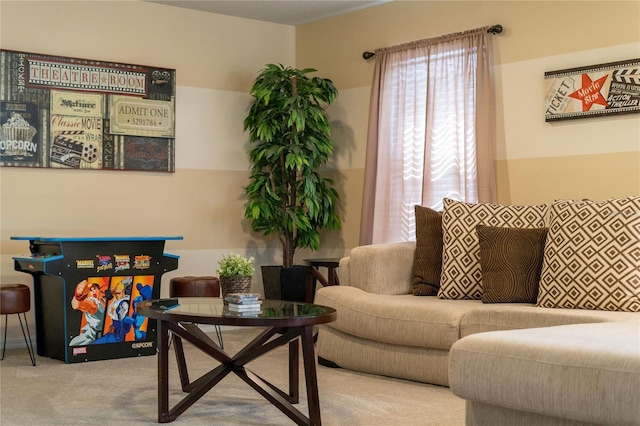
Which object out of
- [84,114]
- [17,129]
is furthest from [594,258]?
[17,129]

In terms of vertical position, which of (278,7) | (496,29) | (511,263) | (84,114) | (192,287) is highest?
(278,7)

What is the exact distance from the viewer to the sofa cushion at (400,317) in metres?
4.41

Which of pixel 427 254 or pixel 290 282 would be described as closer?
pixel 427 254

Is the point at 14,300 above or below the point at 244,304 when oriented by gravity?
below

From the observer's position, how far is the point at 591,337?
9.32 ft

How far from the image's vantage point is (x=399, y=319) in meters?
4.58

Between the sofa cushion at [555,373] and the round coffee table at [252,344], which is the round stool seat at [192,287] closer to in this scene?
the round coffee table at [252,344]

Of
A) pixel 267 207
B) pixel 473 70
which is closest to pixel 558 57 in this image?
pixel 473 70

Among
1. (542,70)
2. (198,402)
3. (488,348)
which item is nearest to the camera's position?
(488,348)

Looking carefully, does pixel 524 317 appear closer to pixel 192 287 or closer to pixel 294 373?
pixel 294 373

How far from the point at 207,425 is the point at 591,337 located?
5.69 feet

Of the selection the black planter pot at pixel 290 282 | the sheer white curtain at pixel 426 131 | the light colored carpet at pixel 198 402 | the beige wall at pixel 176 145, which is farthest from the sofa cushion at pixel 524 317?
the beige wall at pixel 176 145

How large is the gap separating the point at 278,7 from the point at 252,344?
3643 millimetres

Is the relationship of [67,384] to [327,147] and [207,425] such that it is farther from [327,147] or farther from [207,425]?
[327,147]
